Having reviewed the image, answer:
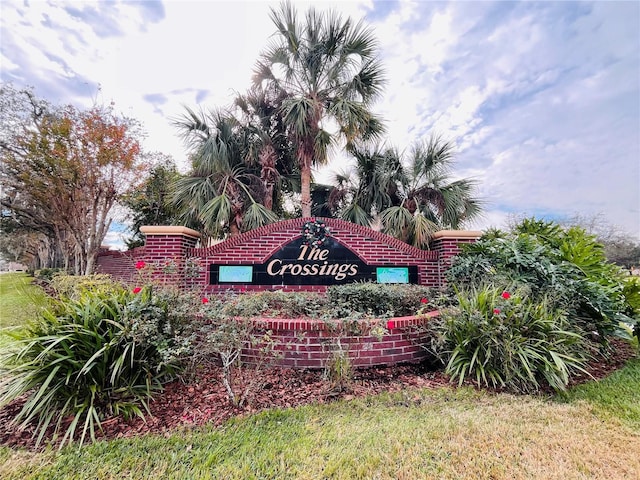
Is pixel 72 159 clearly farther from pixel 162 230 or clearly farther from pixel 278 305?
pixel 278 305

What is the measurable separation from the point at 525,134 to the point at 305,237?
24.0 feet

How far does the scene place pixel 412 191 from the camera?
27.7ft

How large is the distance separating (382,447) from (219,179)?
25.4 feet

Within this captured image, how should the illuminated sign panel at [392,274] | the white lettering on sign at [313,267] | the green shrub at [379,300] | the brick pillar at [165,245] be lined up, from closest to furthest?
the green shrub at [379,300] → the brick pillar at [165,245] → the white lettering on sign at [313,267] → the illuminated sign panel at [392,274]

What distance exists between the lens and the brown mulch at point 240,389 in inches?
89.1

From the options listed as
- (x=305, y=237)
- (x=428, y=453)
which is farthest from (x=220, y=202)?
(x=428, y=453)

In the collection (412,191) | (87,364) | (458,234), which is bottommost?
(87,364)

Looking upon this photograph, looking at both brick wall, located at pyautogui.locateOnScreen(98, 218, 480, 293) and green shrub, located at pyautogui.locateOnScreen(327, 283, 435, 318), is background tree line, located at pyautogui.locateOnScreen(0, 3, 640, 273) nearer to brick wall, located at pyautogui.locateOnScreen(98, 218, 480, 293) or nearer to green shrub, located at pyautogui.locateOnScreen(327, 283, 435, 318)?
brick wall, located at pyautogui.locateOnScreen(98, 218, 480, 293)

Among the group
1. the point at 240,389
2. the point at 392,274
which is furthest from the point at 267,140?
the point at 240,389

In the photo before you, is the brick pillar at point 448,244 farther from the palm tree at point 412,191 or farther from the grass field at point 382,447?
the grass field at point 382,447

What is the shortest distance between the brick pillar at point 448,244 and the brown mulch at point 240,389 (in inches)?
118

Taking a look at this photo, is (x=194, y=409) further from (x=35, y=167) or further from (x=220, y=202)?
(x=35, y=167)

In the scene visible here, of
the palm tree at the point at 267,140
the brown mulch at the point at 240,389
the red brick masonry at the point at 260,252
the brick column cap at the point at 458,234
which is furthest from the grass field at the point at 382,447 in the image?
the palm tree at the point at 267,140

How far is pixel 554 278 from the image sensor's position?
13.4ft
